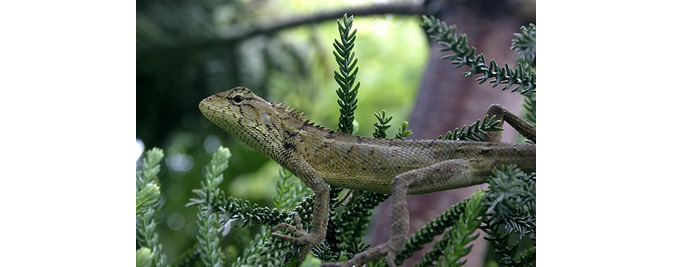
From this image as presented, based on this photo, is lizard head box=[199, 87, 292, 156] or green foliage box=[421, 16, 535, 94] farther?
lizard head box=[199, 87, 292, 156]

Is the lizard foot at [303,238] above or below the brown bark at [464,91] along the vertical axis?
below

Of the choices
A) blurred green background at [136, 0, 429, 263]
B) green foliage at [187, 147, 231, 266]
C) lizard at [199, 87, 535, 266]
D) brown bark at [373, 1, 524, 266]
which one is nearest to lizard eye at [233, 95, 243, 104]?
lizard at [199, 87, 535, 266]

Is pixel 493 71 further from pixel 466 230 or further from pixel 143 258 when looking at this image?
pixel 143 258

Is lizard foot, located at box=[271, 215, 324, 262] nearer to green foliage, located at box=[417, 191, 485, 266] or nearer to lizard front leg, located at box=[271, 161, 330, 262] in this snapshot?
lizard front leg, located at box=[271, 161, 330, 262]

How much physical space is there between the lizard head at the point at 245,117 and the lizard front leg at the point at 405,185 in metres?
0.29

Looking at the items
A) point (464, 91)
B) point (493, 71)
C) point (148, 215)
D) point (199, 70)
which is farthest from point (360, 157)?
point (199, 70)

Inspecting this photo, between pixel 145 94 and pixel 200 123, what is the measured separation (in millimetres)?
281

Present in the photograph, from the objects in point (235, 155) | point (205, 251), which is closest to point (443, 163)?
point (205, 251)

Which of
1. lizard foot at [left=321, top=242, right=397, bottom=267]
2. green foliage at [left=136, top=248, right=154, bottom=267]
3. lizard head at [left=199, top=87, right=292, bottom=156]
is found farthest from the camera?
lizard head at [left=199, top=87, right=292, bottom=156]

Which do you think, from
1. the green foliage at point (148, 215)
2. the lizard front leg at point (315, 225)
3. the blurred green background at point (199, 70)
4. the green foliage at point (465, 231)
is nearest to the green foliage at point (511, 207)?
the green foliage at point (465, 231)

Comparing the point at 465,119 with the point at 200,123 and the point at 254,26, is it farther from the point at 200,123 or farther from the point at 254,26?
the point at 200,123

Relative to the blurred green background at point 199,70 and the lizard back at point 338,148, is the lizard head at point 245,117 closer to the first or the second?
the lizard back at point 338,148

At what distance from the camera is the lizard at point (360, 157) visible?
93cm

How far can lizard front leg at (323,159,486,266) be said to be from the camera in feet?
2.97
